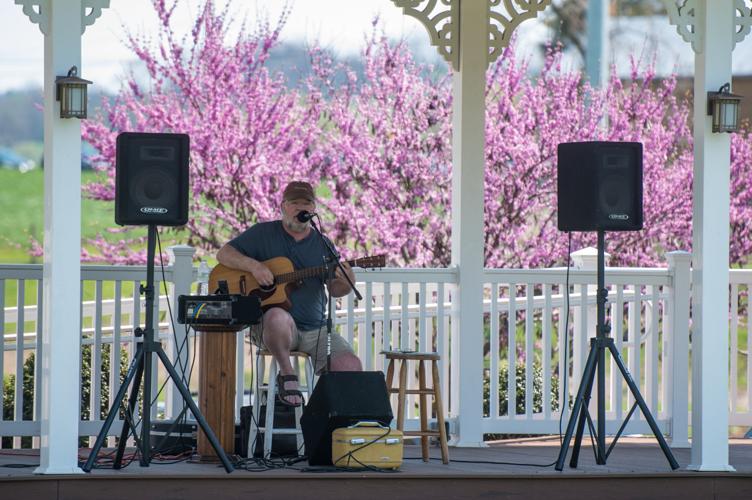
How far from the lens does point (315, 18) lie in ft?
55.3

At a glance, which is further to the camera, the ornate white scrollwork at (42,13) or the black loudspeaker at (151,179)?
the black loudspeaker at (151,179)

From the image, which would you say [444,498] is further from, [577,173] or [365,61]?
[365,61]

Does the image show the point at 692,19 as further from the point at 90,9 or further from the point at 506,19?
the point at 90,9

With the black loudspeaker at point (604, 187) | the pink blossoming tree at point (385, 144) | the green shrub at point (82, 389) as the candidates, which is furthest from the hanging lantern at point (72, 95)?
the pink blossoming tree at point (385, 144)

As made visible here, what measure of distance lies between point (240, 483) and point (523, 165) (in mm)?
6590

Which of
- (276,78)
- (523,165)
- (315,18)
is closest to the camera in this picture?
(523,165)

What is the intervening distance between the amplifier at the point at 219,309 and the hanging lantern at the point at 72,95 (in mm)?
1113

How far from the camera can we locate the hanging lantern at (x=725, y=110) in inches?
243

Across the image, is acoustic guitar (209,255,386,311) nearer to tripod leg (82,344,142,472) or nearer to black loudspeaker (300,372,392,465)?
black loudspeaker (300,372,392,465)

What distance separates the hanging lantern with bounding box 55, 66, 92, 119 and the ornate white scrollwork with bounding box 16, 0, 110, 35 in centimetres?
25

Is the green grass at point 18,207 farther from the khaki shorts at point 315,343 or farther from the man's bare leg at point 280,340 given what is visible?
the man's bare leg at point 280,340

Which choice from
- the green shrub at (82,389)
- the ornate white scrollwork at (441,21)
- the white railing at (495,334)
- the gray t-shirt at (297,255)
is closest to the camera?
the gray t-shirt at (297,255)

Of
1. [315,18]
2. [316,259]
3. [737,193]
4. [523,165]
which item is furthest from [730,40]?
[315,18]

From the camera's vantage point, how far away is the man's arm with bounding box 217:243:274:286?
6520 mm
